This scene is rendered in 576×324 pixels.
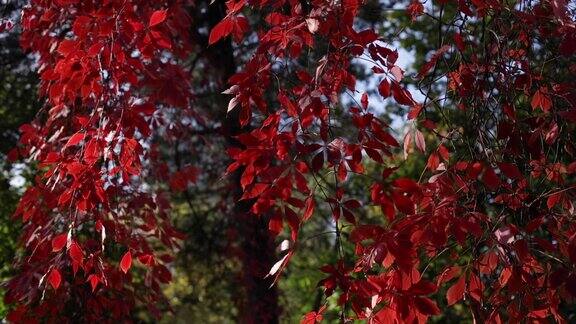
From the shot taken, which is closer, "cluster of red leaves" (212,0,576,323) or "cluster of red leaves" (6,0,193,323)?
"cluster of red leaves" (212,0,576,323)

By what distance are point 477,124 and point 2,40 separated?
616 cm

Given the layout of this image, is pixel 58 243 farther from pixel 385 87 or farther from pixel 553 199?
pixel 553 199

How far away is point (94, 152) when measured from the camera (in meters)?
2.84

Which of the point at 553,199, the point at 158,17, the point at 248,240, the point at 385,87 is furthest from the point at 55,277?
the point at 248,240

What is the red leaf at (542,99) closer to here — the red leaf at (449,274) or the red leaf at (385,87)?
the red leaf at (385,87)

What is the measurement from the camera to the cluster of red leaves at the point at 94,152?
2.79 m

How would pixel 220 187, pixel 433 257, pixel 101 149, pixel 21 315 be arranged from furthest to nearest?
1. pixel 220 187
2. pixel 21 315
3. pixel 101 149
4. pixel 433 257

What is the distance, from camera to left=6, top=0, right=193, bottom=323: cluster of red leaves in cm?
279

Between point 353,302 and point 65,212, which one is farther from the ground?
point 353,302

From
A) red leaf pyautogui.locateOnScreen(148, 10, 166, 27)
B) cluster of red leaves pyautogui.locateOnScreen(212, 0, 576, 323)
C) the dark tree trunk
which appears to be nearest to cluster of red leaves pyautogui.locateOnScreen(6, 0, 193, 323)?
red leaf pyautogui.locateOnScreen(148, 10, 166, 27)

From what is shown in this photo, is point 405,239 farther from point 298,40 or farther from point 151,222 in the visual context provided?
point 151,222

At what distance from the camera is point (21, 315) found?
3562mm

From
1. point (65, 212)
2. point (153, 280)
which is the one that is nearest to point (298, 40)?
point (153, 280)

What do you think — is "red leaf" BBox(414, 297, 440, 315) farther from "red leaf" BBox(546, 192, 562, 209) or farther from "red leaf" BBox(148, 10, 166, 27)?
"red leaf" BBox(148, 10, 166, 27)
